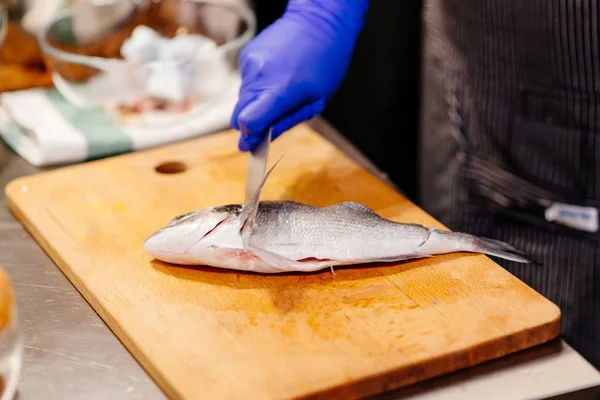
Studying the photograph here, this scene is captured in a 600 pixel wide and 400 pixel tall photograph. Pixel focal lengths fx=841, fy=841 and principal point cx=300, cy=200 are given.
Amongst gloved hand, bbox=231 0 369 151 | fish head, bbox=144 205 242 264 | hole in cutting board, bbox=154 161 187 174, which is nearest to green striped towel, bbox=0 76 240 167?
hole in cutting board, bbox=154 161 187 174

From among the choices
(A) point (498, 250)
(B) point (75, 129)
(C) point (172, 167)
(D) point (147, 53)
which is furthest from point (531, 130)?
(B) point (75, 129)

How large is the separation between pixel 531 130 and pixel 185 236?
817 millimetres

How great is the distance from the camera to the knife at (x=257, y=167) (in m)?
1.44

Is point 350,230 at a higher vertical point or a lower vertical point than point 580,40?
lower

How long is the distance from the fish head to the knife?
8 centimetres

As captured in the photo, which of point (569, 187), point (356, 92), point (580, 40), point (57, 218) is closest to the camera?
point (57, 218)

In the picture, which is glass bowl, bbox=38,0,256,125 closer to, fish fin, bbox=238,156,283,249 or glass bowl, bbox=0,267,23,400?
fish fin, bbox=238,156,283,249

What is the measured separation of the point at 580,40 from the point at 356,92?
1.23 m

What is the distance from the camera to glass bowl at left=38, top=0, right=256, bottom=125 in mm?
1801

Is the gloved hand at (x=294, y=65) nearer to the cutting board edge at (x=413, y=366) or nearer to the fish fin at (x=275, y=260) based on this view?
the fish fin at (x=275, y=260)

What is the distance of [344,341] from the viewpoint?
1171 mm

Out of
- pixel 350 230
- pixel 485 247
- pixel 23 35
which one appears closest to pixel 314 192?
pixel 350 230

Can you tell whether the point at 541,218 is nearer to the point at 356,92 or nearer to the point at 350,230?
the point at 350,230

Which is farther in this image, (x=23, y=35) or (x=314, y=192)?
(x=23, y=35)
